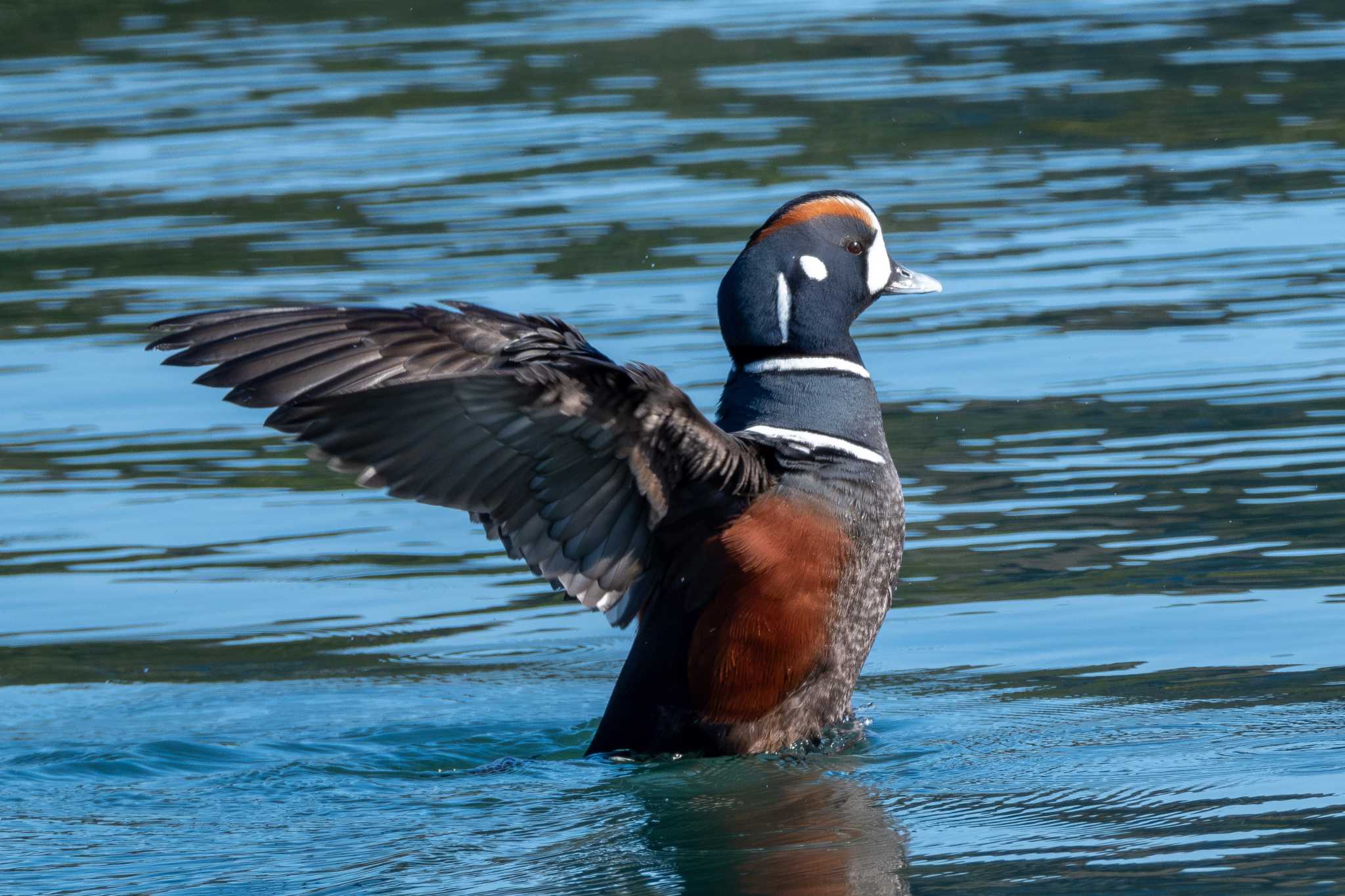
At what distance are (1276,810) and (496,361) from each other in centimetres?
237

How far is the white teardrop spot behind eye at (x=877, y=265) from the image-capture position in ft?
23.5

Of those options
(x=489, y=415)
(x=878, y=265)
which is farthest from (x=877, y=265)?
(x=489, y=415)

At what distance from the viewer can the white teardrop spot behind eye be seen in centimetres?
716

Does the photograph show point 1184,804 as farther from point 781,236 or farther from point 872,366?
point 872,366

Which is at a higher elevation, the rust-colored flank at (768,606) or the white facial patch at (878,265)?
the white facial patch at (878,265)

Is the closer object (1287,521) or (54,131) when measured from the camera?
(1287,521)

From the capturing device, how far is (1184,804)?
19.0 ft

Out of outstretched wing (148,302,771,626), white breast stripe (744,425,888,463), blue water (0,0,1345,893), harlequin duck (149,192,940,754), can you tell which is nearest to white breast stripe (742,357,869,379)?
harlequin duck (149,192,940,754)

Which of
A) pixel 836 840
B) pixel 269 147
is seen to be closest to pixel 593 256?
pixel 269 147

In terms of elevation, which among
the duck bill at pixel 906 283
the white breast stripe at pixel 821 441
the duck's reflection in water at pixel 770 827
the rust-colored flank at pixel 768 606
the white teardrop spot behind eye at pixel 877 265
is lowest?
the duck's reflection in water at pixel 770 827

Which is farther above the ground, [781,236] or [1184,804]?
[781,236]

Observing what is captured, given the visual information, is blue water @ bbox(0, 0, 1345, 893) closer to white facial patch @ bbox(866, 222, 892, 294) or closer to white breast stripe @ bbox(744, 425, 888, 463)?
white breast stripe @ bbox(744, 425, 888, 463)

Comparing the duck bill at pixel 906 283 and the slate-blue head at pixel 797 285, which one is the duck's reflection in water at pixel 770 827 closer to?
the slate-blue head at pixel 797 285

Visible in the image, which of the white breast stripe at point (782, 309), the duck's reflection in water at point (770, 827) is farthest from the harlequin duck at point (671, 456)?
the duck's reflection in water at point (770, 827)
